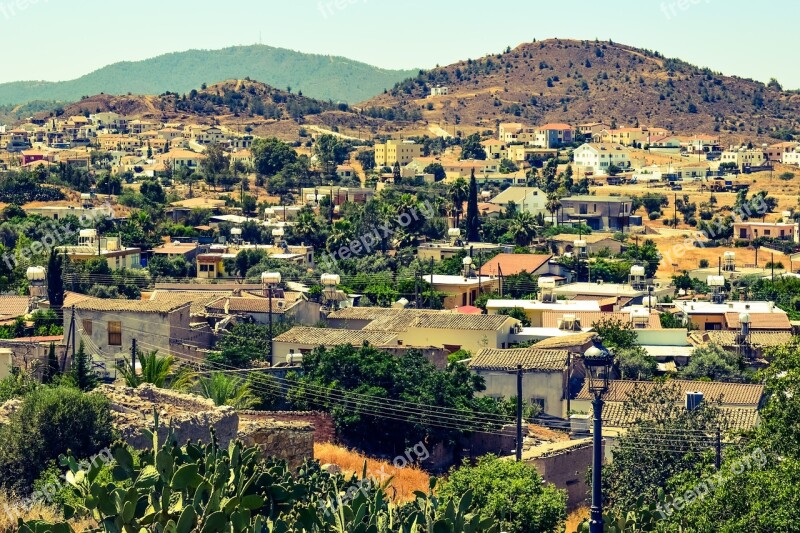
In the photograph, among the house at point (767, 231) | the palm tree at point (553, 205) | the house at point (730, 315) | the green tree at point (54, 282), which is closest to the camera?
the green tree at point (54, 282)

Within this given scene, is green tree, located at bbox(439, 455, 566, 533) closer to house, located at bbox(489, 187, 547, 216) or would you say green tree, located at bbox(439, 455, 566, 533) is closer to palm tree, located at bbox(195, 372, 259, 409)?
palm tree, located at bbox(195, 372, 259, 409)

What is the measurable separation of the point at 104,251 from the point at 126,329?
26.3 metres

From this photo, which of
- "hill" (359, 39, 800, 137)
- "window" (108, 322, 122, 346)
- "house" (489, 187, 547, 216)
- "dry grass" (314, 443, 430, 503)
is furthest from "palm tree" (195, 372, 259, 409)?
"hill" (359, 39, 800, 137)

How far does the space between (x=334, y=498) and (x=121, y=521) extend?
3.49m

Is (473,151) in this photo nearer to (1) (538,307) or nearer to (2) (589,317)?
(1) (538,307)

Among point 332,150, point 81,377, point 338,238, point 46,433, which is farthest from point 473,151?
point 46,433

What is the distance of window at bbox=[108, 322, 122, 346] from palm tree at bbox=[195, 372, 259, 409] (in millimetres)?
7500

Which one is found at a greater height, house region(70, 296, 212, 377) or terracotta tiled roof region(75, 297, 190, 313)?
terracotta tiled roof region(75, 297, 190, 313)

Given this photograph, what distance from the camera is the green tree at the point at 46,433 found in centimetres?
2169

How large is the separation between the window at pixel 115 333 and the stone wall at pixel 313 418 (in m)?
10.3

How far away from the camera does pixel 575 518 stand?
26766mm

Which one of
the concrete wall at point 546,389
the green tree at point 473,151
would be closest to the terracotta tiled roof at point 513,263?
the concrete wall at point 546,389

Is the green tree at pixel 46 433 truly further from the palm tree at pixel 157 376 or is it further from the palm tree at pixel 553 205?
the palm tree at pixel 553 205

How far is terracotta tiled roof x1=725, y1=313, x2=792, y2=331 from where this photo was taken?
162 feet
